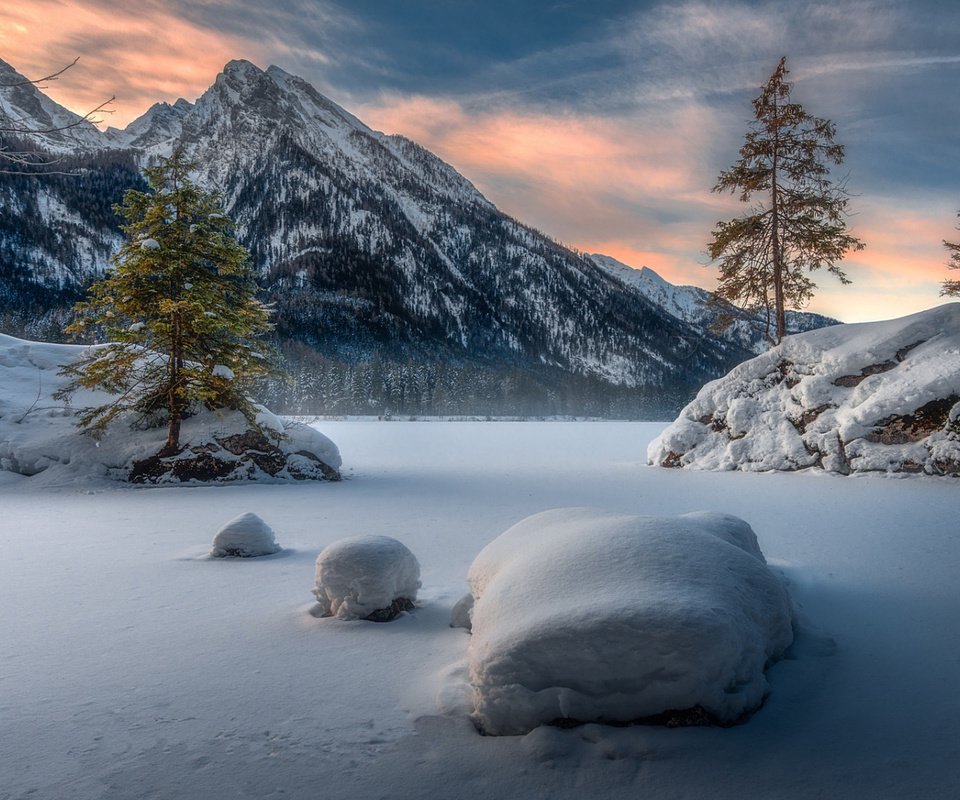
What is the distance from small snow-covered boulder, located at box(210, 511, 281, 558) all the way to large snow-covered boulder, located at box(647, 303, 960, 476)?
438 inches

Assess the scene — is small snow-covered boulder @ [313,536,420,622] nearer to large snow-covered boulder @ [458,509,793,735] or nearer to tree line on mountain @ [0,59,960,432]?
large snow-covered boulder @ [458,509,793,735]

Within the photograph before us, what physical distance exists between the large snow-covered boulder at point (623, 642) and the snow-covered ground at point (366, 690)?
10cm

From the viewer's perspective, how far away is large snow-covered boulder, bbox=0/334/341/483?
11.3m

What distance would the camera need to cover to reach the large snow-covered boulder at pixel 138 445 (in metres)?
11.3

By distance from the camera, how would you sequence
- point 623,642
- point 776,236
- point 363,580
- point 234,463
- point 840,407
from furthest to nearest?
A: point 776,236 < point 840,407 < point 234,463 < point 363,580 < point 623,642

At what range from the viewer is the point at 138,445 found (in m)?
11.8

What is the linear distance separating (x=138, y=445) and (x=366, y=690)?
11107 mm

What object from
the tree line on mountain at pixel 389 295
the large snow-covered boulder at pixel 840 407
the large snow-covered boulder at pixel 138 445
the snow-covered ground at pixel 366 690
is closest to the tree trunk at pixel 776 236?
the large snow-covered boulder at pixel 840 407

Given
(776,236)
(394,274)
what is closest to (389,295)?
(394,274)

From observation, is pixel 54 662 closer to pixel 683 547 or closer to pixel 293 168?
pixel 683 547

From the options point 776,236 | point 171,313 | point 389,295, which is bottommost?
point 171,313

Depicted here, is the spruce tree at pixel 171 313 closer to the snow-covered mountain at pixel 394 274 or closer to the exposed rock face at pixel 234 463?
the exposed rock face at pixel 234 463

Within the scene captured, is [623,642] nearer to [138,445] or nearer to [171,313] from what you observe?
[171,313]

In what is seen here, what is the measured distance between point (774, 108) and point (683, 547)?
1715cm
